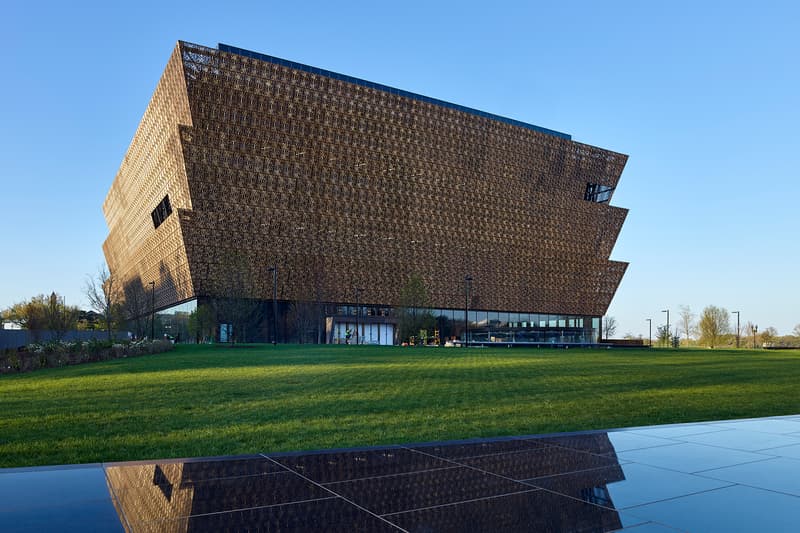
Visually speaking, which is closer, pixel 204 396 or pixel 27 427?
pixel 27 427

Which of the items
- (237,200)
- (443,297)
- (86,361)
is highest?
(237,200)

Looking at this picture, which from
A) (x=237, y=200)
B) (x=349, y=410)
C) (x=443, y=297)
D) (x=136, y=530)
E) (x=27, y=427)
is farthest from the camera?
(x=443, y=297)

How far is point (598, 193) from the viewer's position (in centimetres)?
10175

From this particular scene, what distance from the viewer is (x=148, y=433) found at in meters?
10.1

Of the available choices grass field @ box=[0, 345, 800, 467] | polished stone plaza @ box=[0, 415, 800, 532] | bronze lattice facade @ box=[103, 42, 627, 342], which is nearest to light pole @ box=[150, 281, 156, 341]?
bronze lattice facade @ box=[103, 42, 627, 342]

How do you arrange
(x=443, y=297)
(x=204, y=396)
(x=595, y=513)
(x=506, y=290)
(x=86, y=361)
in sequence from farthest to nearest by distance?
(x=506, y=290) < (x=443, y=297) < (x=86, y=361) < (x=204, y=396) < (x=595, y=513)

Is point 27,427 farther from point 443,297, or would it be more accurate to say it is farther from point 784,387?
point 443,297

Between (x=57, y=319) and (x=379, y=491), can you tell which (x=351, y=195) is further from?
(x=379, y=491)

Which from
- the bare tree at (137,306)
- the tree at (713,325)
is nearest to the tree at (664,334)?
the tree at (713,325)

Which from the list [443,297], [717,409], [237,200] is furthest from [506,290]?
[717,409]

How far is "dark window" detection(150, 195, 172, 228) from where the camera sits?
253ft

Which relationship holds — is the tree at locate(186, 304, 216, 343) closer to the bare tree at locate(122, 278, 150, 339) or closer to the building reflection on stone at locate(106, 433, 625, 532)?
the bare tree at locate(122, 278, 150, 339)

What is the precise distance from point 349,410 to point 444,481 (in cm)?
672

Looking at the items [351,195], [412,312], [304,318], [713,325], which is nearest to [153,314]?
[304,318]
